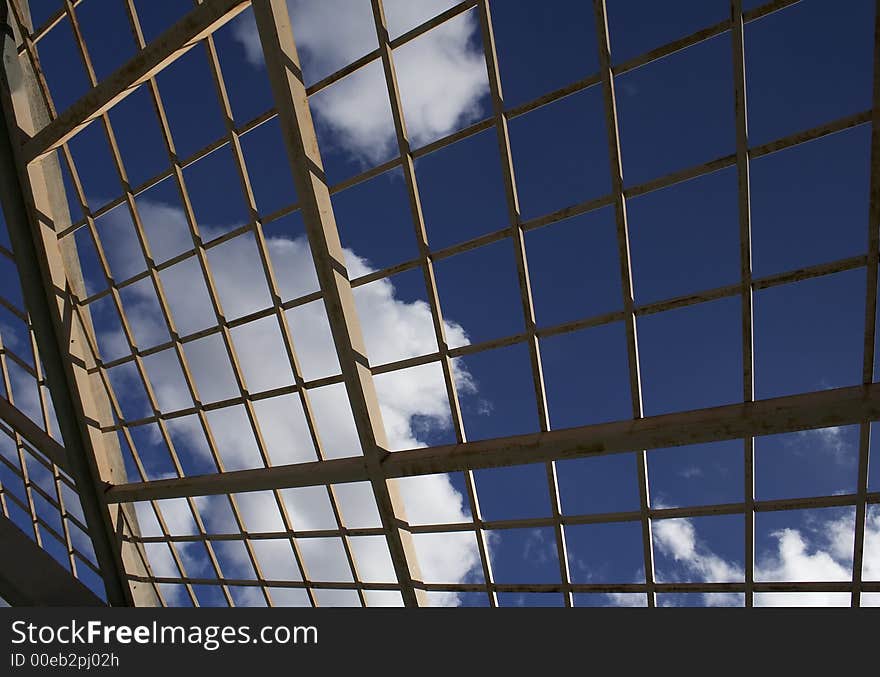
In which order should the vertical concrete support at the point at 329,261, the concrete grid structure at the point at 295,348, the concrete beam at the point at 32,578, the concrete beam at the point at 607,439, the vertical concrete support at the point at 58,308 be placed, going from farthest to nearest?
the concrete beam at the point at 32,578 < the vertical concrete support at the point at 58,308 < the vertical concrete support at the point at 329,261 < the concrete grid structure at the point at 295,348 < the concrete beam at the point at 607,439

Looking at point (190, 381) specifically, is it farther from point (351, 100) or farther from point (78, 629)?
point (78, 629)

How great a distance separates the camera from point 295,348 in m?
16.7

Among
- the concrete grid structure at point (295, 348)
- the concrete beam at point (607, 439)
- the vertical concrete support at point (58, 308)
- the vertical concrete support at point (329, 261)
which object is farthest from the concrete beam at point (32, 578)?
the vertical concrete support at point (329, 261)

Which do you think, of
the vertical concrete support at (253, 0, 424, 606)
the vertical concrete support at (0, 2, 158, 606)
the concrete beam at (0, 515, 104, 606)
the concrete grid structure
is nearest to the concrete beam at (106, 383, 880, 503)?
the concrete grid structure

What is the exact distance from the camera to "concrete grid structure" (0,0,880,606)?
11695mm

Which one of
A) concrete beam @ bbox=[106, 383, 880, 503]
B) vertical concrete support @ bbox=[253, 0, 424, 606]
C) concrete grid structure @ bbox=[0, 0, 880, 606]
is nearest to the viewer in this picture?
concrete beam @ bbox=[106, 383, 880, 503]

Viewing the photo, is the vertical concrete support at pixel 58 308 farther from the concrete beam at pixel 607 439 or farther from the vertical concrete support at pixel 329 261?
the vertical concrete support at pixel 329 261

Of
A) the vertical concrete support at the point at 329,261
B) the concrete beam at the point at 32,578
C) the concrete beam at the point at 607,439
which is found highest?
the vertical concrete support at the point at 329,261

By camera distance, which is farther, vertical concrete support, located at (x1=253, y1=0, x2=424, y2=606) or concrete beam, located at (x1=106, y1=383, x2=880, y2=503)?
vertical concrete support, located at (x1=253, y1=0, x2=424, y2=606)

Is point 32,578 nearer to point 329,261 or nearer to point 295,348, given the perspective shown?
point 295,348

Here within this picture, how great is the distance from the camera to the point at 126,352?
1991 centimetres

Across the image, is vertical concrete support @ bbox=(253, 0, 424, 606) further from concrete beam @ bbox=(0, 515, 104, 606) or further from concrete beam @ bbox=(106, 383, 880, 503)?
concrete beam @ bbox=(0, 515, 104, 606)

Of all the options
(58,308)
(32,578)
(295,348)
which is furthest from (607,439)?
(32,578)

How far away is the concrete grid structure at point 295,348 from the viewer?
1170 centimetres
